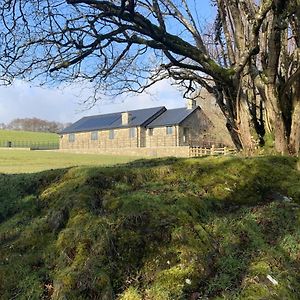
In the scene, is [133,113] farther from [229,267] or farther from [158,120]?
[229,267]

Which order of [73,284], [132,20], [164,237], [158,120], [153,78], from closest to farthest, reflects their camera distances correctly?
[73,284] < [164,237] < [132,20] < [153,78] < [158,120]

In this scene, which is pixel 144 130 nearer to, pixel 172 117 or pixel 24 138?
pixel 172 117

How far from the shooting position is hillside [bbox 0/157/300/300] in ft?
12.8

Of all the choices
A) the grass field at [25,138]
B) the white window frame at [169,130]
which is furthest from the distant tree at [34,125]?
the white window frame at [169,130]

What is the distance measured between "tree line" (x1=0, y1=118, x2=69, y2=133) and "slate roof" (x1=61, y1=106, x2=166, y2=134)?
50.9 m

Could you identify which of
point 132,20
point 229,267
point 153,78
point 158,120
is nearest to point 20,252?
point 229,267

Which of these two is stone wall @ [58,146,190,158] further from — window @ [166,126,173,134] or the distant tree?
the distant tree

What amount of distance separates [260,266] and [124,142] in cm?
5805

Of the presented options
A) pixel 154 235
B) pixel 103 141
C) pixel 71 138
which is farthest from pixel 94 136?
pixel 154 235

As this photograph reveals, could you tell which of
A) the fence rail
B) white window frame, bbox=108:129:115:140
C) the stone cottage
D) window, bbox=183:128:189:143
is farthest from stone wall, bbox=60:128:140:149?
the fence rail

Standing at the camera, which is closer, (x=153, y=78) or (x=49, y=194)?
(x=49, y=194)

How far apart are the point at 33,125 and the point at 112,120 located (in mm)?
62447

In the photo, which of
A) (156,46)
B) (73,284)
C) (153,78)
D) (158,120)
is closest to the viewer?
(73,284)

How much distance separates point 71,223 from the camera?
15.4 ft
